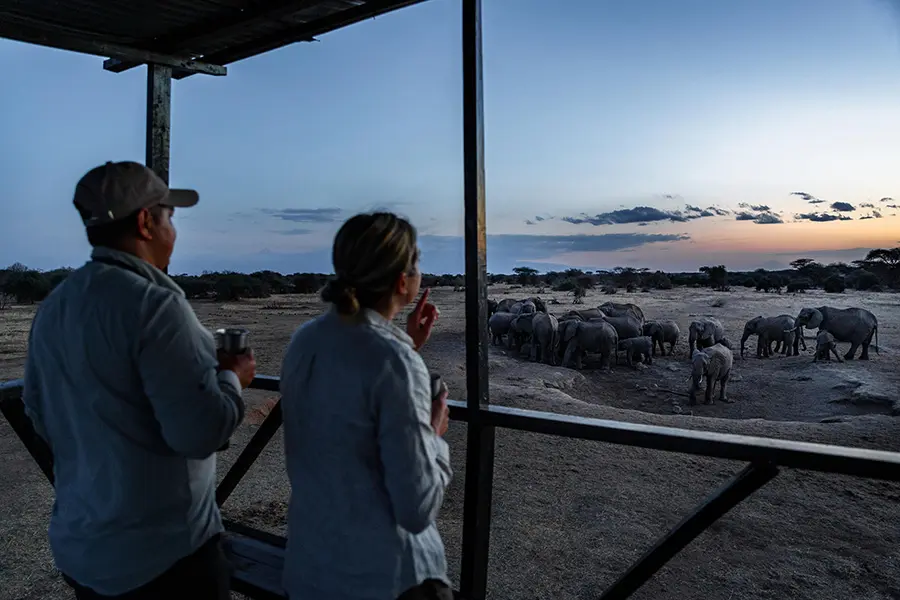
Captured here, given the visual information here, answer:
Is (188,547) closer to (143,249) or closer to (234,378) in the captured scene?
(234,378)

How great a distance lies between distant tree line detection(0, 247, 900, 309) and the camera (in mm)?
→ 25175

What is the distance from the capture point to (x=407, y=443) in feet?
4.04

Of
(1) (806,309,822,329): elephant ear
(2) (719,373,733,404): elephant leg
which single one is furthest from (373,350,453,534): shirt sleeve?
(1) (806,309,822,329): elephant ear

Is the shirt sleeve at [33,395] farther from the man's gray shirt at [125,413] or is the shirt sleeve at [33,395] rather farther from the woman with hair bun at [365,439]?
the woman with hair bun at [365,439]

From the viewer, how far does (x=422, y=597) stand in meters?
1.32

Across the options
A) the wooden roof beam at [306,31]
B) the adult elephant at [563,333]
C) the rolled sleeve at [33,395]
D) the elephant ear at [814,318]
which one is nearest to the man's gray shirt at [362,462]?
the rolled sleeve at [33,395]

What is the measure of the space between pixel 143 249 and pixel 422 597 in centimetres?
95

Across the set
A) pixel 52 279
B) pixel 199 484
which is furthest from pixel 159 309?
pixel 52 279

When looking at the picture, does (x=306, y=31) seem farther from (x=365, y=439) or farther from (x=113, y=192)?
(x=365, y=439)

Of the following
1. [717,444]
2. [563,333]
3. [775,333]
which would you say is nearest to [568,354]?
[563,333]

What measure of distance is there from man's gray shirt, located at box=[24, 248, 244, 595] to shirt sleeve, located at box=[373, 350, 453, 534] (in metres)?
0.39

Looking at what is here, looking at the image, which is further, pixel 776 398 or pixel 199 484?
pixel 776 398

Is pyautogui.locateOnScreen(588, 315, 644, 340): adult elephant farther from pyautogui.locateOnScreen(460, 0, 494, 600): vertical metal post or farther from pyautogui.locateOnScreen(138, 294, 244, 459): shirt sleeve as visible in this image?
pyautogui.locateOnScreen(138, 294, 244, 459): shirt sleeve

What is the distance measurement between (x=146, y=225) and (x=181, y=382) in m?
0.39
